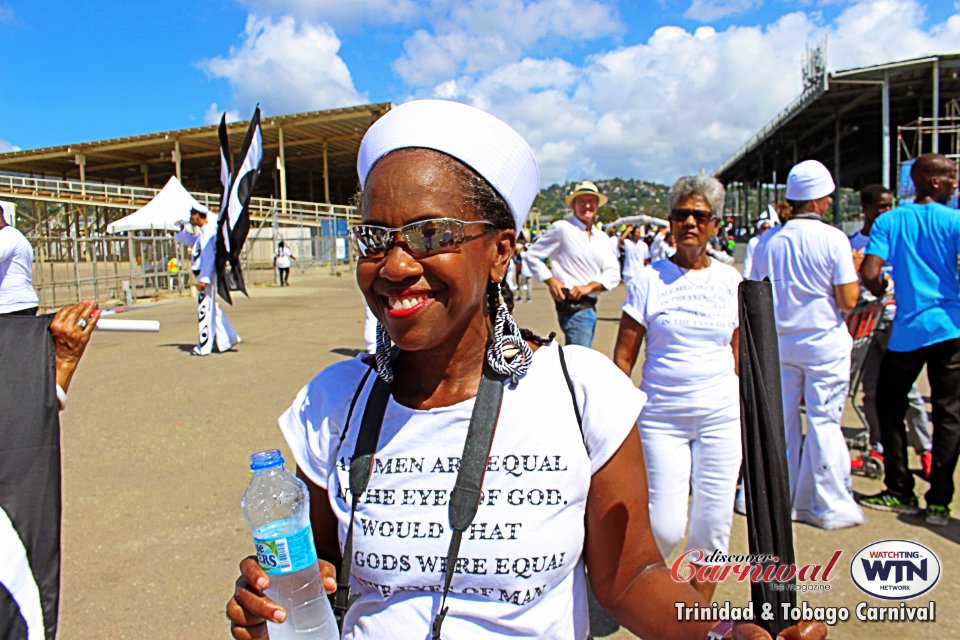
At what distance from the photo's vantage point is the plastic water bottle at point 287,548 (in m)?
1.33

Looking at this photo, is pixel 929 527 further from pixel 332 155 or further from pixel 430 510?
pixel 332 155

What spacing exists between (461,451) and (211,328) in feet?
32.8

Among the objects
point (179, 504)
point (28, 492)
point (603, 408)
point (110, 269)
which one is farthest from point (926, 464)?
point (110, 269)

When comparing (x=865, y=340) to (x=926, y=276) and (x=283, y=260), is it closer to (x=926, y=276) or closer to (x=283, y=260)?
(x=926, y=276)

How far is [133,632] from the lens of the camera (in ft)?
10.8

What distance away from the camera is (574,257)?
21.7 feet

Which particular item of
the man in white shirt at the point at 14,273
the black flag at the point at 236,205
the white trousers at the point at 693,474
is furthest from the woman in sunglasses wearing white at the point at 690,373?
the black flag at the point at 236,205

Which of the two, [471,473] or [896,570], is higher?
[471,473]

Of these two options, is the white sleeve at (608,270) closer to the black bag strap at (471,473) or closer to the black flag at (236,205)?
the black bag strap at (471,473)

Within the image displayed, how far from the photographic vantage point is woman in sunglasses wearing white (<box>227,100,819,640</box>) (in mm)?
1488

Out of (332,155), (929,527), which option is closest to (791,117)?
(332,155)

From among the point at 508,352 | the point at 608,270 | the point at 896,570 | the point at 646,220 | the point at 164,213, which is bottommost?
the point at 896,570

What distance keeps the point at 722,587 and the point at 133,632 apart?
299 centimetres

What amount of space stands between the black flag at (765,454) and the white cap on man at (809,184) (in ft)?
11.8
